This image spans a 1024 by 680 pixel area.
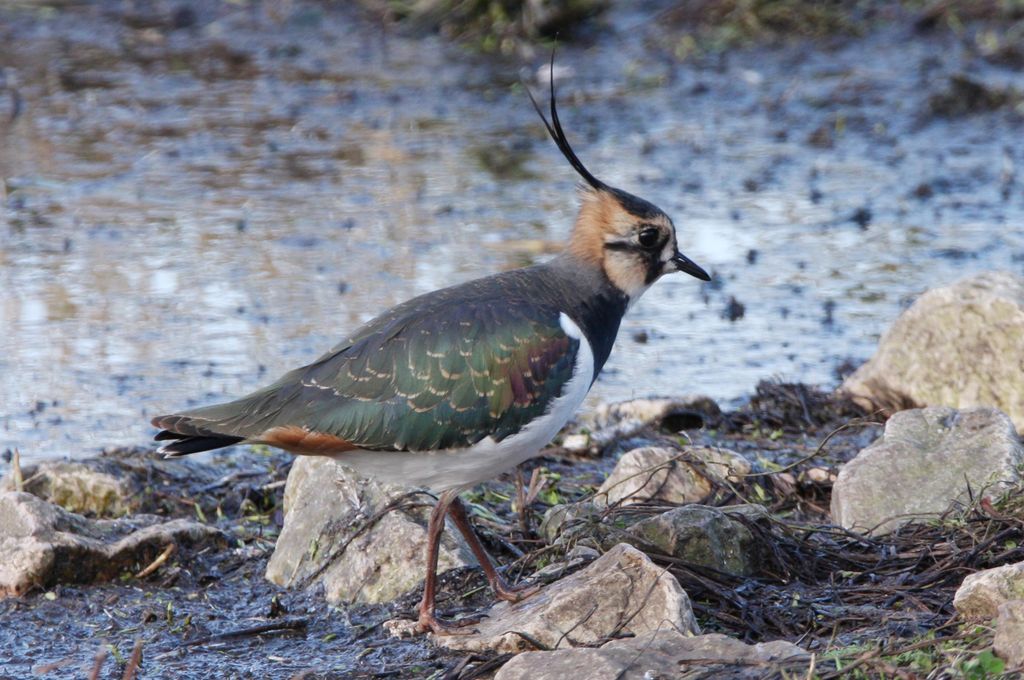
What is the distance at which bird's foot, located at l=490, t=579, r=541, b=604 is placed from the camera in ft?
15.0

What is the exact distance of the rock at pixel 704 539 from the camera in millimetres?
4695

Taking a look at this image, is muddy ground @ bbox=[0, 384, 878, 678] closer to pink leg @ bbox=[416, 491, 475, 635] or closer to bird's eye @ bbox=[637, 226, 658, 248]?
pink leg @ bbox=[416, 491, 475, 635]

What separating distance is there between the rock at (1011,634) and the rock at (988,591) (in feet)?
0.83

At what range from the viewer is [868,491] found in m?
5.08

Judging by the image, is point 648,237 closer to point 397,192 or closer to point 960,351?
point 960,351

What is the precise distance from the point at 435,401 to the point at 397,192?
588cm

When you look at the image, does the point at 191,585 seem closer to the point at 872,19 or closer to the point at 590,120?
the point at 590,120

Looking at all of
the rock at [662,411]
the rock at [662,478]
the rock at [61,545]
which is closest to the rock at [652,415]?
the rock at [662,411]

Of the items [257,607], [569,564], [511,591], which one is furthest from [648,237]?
[257,607]

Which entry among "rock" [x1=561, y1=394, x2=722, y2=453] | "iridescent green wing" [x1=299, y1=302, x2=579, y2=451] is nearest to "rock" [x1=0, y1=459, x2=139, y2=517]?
"iridescent green wing" [x1=299, y1=302, x2=579, y2=451]

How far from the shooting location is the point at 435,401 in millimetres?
4516

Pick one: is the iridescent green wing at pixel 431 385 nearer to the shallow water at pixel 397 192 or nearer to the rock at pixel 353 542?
the rock at pixel 353 542

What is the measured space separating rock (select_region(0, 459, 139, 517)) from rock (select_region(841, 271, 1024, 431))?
125 inches

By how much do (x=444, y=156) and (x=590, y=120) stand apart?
1328mm
